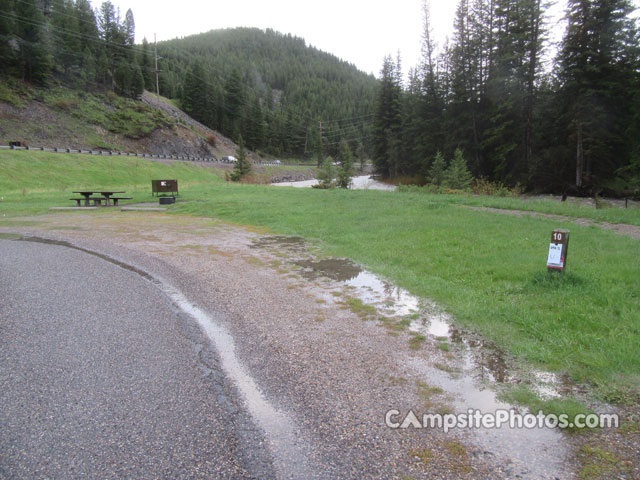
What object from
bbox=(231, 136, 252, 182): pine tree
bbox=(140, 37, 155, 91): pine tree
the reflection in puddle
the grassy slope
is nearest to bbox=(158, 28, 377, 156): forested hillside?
bbox=(140, 37, 155, 91): pine tree

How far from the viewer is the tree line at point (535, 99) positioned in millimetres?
24031

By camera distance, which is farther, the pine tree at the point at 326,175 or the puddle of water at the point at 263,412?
the pine tree at the point at 326,175

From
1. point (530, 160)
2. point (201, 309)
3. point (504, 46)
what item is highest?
point (504, 46)

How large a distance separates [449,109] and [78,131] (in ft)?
161

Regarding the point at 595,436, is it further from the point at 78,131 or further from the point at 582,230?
the point at 78,131

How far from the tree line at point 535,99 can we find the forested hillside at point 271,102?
41600 mm

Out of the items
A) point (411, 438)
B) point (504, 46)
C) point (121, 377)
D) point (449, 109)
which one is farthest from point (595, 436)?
point (449, 109)

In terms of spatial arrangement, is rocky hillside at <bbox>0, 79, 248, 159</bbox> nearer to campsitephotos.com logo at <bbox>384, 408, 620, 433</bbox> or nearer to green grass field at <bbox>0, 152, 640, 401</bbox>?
green grass field at <bbox>0, 152, 640, 401</bbox>

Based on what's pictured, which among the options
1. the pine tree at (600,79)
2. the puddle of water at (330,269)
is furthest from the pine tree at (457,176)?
the puddle of water at (330,269)

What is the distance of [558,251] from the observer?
5754 mm

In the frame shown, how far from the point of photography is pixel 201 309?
5.37m

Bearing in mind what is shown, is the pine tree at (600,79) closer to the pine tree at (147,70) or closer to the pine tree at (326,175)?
the pine tree at (326,175)

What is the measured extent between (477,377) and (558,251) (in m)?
3.32

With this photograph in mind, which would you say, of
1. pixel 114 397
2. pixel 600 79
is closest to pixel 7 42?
pixel 600 79
